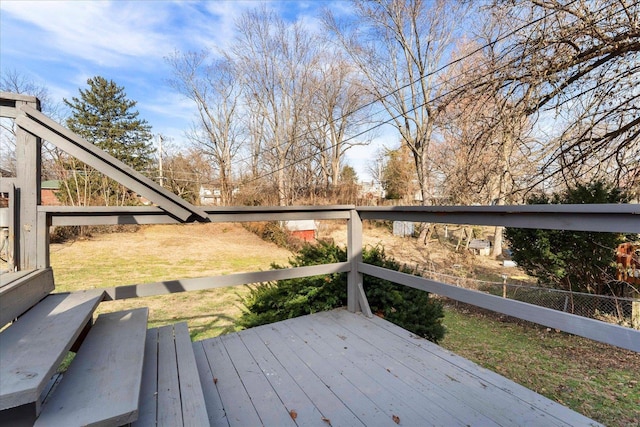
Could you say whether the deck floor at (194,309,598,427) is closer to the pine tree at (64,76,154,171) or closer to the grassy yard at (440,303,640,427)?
the grassy yard at (440,303,640,427)

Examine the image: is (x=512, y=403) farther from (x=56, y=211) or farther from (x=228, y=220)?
(x=56, y=211)

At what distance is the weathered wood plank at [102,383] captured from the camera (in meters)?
1.05

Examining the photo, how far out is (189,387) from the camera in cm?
153

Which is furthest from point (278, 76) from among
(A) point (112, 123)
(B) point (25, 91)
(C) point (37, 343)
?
(C) point (37, 343)

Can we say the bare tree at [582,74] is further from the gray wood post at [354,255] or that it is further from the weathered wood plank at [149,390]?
the weathered wood plank at [149,390]

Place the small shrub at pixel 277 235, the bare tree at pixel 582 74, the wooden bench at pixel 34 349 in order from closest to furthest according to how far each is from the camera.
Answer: the wooden bench at pixel 34 349 < the bare tree at pixel 582 74 < the small shrub at pixel 277 235

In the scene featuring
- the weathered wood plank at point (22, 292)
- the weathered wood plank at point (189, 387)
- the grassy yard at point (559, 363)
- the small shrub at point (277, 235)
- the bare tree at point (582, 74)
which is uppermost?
the bare tree at point (582, 74)

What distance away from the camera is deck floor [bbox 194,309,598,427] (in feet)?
5.21

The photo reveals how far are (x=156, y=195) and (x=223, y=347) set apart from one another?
1223 mm

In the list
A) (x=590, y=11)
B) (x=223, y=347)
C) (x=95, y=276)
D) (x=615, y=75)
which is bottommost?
(x=95, y=276)

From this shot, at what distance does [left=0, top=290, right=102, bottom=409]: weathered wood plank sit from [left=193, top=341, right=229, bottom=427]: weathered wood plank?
2.41 ft

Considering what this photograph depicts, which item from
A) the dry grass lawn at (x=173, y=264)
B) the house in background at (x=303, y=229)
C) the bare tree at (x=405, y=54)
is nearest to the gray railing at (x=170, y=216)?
the dry grass lawn at (x=173, y=264)

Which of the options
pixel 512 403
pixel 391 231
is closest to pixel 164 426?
pixel 512 403

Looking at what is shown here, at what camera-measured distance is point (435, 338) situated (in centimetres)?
313
